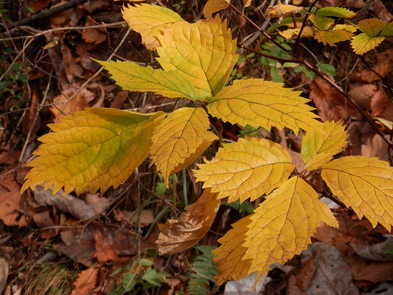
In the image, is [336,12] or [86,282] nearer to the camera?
[336,12]

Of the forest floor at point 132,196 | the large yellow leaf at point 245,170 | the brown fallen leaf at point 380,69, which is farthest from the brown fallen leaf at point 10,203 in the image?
the brown fallen leaf at point 380,69

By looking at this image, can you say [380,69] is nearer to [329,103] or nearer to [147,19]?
[329,103]

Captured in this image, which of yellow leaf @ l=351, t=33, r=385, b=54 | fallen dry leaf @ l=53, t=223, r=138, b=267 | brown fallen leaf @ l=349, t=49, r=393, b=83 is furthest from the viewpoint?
fallen dry leaf @ l=53, t=223, r=138, b=267

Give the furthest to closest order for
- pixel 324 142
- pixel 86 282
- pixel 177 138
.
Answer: pixel 86 282 < pixel 324 142 < pixel 177 138

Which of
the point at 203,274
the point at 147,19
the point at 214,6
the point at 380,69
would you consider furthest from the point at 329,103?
the point at 147,19

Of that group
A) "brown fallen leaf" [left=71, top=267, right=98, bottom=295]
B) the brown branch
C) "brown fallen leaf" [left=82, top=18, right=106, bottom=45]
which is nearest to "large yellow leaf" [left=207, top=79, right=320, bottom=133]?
"brown fallen leaf" [left=71, top=267, right=98, bottom=295]

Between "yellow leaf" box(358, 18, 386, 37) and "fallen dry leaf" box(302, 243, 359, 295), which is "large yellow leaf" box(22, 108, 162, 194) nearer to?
"yellow leaf" box(358, 18, 386, 37)
